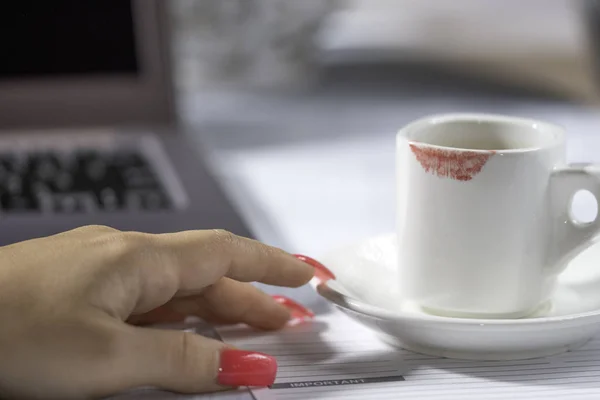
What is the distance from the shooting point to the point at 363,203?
80cm

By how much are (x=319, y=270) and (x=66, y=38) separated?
0.56 m

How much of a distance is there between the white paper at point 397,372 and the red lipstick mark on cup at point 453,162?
90 mm

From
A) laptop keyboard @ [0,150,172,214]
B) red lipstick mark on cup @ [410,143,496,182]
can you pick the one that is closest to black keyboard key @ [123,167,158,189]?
laptop keyboard @ [0,150,172,214]

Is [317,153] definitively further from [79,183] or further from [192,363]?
[192,363]

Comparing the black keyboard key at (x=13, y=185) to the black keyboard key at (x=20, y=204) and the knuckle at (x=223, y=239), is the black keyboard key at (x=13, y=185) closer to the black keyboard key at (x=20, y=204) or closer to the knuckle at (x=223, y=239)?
the black keyboard key at (x=20, y=204)

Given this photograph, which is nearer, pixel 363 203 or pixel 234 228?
pixel 234 228

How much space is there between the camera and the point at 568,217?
444 mm

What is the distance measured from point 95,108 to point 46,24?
0.10m

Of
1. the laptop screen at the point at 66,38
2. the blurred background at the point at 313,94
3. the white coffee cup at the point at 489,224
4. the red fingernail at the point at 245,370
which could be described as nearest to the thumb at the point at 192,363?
the red fingernail at the point at 245,370

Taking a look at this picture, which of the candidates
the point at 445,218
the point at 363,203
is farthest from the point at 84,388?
the point at 363,203

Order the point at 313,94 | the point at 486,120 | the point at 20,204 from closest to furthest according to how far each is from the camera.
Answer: the point at 486,120, the point at 20,204, the point at 313,94

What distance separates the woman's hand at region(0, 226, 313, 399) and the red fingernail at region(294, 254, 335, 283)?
3cm

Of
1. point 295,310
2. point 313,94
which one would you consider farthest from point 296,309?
point 313,94

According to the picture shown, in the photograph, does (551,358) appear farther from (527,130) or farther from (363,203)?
(363,203)
